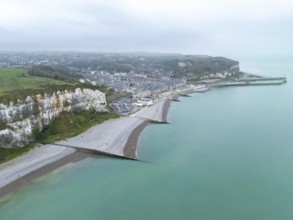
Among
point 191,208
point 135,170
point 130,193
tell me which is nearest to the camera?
point 191,208

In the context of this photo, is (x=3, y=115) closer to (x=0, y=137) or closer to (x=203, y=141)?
(x=0, y=137)

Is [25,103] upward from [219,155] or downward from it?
upward

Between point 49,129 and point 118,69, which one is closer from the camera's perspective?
point 49,129

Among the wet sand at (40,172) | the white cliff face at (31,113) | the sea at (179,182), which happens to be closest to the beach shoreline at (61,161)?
the wet sand at (40,172)

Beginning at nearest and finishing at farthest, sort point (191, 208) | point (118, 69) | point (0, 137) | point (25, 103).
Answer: point (191, 208) → point (0, 137) → point (25, 103) → point (118, 69)

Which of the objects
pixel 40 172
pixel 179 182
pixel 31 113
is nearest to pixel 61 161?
pixel 40 172

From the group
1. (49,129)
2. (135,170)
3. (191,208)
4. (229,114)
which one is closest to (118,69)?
(229,114)

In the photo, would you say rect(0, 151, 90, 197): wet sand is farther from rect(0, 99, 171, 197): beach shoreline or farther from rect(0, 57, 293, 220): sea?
rect(0, 57, 293, 220): sea

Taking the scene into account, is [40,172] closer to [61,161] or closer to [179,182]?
[61,161]
